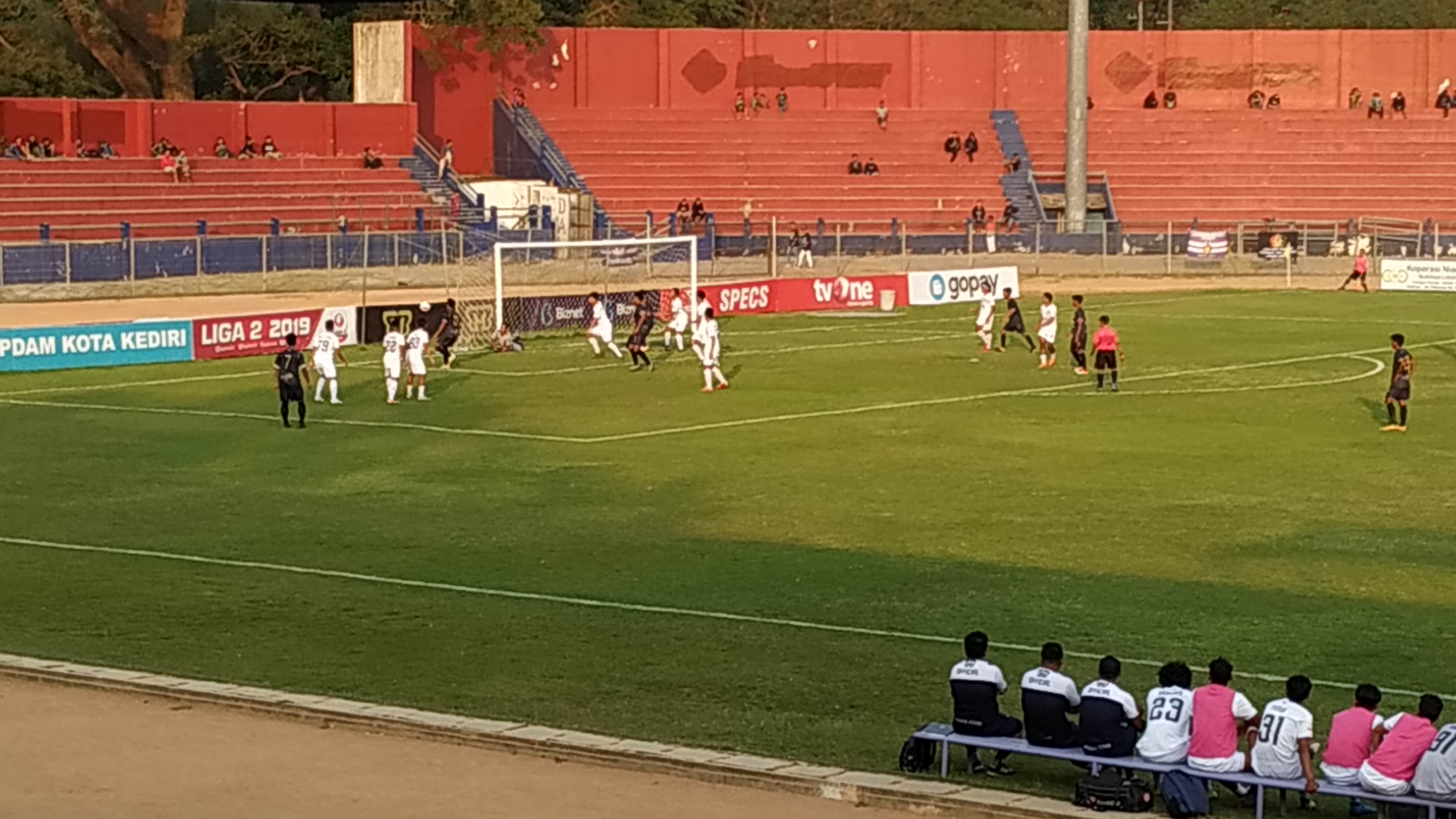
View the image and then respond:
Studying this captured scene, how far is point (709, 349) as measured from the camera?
42250mm

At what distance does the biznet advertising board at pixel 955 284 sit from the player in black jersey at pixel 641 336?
17419mm

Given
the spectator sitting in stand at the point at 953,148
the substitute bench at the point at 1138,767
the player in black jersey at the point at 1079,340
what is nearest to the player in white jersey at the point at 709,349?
the player in black jersey at the point at 1079,340

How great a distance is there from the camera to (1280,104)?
89125 mm

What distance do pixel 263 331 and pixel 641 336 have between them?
32.1 ft

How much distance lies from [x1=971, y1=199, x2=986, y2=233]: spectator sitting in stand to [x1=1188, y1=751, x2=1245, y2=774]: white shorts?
202ft

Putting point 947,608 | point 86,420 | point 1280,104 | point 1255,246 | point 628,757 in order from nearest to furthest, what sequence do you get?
point 628,757 < point 947,608 < point 86,420 < point 1255,246 < point 1280,104

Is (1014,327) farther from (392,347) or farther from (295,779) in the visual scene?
(295,779)

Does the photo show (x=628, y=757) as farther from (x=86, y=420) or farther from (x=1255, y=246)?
(x=1255, y=246)

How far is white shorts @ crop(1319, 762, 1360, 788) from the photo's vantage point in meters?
14.2

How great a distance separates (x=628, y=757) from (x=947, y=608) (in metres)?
7.38

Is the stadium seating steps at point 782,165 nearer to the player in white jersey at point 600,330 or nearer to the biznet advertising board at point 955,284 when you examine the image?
the biznet advertising board at point 955,284

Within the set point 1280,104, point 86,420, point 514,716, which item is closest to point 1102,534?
point 514,716

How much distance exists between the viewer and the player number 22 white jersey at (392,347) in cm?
4006

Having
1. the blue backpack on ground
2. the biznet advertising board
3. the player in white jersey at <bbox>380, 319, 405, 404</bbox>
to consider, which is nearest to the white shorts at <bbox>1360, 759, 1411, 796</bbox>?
the blue backpack on ground
